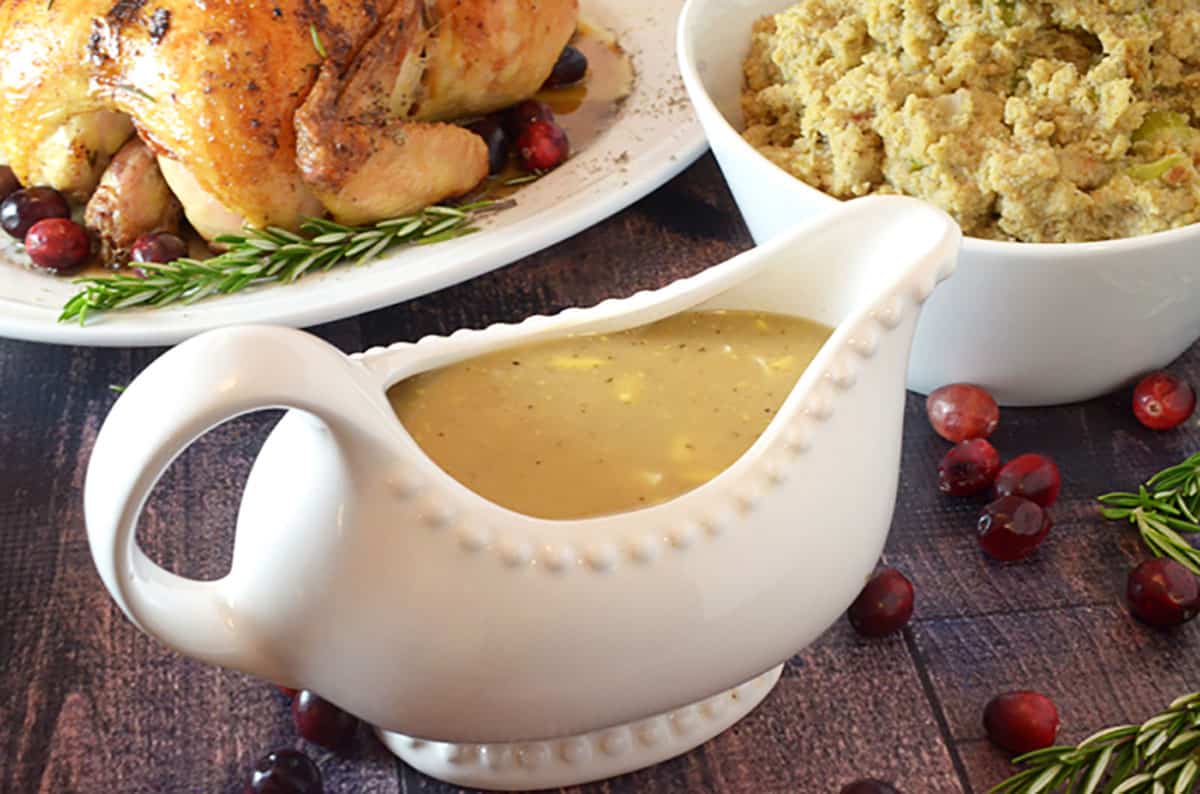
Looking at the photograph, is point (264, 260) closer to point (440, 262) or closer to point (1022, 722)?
point (440, 262)

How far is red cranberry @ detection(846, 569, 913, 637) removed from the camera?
1.37 metres

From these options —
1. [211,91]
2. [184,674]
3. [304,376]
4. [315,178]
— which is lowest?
[184,674]

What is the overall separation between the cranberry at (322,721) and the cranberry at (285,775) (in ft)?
0.14

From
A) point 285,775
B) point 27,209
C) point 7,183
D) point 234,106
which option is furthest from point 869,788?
point 7,183

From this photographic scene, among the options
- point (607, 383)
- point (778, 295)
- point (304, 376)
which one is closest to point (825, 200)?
point (778, 295)

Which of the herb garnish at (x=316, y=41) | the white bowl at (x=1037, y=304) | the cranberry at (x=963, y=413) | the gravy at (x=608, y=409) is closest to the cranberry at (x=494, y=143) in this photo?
the herb garnish at (x=316, y=41)

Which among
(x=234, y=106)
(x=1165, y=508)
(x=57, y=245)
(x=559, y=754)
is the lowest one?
(x=1165, y=508)

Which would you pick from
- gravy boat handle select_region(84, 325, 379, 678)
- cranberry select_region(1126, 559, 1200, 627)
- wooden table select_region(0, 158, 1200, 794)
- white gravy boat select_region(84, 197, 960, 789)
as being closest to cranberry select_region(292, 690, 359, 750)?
wooden table select_region(0, 158, 1200, 794)

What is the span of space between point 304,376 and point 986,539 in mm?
804

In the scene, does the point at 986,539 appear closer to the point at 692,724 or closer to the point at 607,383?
the point at 692,724

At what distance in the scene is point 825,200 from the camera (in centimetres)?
155

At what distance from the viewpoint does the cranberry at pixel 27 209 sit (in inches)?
76.3

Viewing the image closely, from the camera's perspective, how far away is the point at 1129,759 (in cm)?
119

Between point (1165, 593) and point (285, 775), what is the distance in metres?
0.86
